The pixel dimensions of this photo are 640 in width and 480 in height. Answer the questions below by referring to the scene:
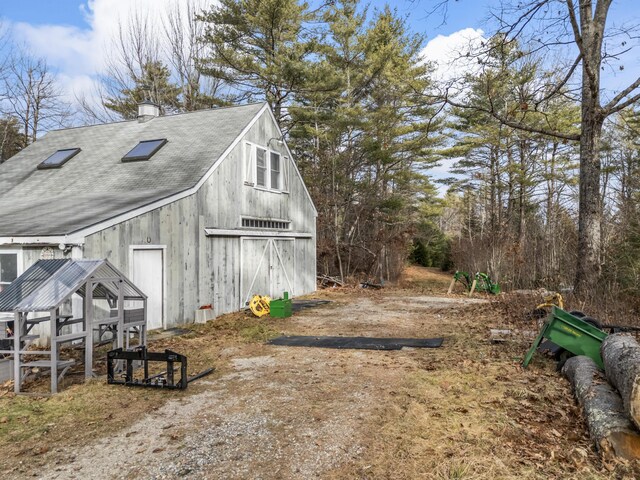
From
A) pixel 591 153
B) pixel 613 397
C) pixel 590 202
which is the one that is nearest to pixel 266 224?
pixel 590 202

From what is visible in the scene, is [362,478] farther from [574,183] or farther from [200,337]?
[574,183]

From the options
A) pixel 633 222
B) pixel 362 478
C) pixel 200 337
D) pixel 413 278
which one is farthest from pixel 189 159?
pixel 413 278

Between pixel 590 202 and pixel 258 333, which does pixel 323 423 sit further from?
pixel 590 202

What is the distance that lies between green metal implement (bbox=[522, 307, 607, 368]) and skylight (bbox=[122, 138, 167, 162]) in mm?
11771

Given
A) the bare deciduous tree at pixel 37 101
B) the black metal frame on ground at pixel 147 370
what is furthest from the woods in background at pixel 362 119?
the black metal frame on ground at pixel 147 370

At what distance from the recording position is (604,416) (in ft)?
14.3

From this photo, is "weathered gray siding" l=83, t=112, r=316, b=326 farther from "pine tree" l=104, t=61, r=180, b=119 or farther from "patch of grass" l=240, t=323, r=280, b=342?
"pine tree" l=104, t=61, r=180, b=119

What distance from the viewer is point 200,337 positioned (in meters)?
9.98

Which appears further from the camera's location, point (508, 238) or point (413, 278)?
point (413, 278)

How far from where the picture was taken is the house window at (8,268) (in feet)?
30.5

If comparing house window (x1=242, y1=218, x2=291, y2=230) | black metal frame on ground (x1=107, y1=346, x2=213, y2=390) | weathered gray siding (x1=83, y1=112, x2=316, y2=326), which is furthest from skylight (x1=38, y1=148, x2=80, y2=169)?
black metal frame on ground (x1=107, y1=346, x2=213, y2=390)

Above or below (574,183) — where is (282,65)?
above

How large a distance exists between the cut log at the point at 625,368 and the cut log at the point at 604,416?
0.14m

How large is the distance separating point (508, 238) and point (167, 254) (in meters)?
14.7
